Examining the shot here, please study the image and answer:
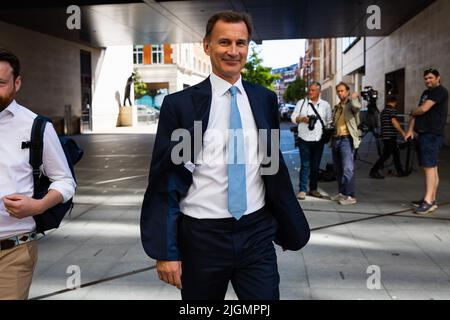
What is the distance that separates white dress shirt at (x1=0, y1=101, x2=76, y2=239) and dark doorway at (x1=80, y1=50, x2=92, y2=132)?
98.1 ft

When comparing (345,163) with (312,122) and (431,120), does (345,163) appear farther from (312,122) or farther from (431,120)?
(431,120)

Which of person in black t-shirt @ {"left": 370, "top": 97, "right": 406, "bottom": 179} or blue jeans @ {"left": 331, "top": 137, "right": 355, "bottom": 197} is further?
person in black t-shirt @ {"left": 370, "top": 97, "right": 406, "bottom": 179}

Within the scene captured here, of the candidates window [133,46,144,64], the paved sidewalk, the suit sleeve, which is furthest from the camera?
window [133,46,144,64]

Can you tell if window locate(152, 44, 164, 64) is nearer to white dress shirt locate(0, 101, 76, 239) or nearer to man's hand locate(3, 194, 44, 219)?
white dress shirt locate(0, 101, 76, 239)

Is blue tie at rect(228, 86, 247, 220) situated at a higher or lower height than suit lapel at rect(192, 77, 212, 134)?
lower

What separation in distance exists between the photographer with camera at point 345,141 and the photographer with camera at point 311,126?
0.22m

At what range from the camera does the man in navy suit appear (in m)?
2.21

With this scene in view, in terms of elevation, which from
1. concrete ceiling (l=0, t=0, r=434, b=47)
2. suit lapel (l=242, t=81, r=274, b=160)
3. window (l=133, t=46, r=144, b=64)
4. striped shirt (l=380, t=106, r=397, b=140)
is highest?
window (l=133, t=46, r=144, b=64)

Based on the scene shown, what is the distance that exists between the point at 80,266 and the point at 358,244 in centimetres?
301

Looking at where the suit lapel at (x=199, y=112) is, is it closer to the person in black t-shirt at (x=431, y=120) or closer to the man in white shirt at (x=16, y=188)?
the man in white shirt at (x=16, y=188)

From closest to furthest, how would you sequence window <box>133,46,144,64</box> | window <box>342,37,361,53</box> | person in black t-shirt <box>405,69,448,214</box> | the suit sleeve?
1. the suit sleeve
2. person in black t-shirt <box>405,69,448,214</box>
3. window <box>342,37,361,53</box>
4. window <box>133,46,144,64</box>

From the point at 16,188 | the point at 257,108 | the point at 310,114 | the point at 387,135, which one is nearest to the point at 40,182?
the point at 16,188

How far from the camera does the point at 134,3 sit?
18359 millimetres

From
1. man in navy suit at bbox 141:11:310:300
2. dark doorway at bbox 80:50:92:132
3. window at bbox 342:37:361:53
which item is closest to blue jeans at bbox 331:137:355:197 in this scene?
man in navy suit at bbox 141:11:310:300
